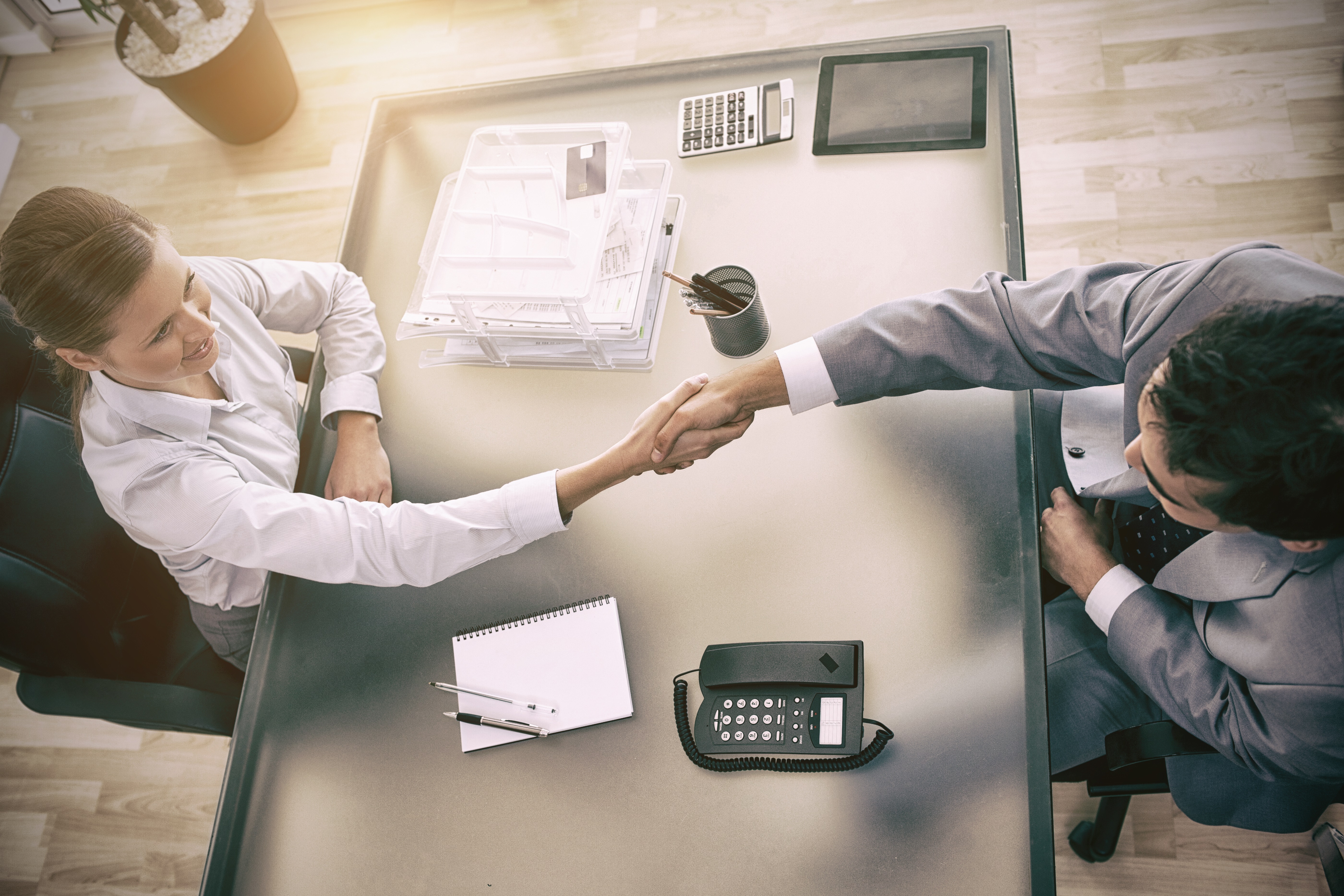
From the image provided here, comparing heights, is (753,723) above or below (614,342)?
below

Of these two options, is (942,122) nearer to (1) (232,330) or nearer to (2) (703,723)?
(2) (703,723)

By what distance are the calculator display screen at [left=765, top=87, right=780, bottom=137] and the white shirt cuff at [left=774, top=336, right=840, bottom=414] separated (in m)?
0.48

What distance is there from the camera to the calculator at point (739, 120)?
1432 millimetres

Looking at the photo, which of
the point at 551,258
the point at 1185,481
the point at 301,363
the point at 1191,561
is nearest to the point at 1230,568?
the point at 1191,561

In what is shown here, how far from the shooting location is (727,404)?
3.83 feet

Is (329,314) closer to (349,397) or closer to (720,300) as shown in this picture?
(349,397)

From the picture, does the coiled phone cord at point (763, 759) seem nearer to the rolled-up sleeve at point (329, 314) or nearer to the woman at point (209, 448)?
the woman at point (209, 448)

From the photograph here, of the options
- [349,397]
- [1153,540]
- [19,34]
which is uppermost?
[1153,540]

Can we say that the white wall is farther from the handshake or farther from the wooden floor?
the handshake

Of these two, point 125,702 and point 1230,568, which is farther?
point 125,702

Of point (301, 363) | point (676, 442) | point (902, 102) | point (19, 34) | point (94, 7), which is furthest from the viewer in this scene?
point (19, 34)

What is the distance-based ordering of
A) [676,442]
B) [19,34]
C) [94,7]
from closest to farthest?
1. [676,442]
2. [94,7]
3. [19,34]

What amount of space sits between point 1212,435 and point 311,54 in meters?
3.18

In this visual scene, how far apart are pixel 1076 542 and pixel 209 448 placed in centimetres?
125
